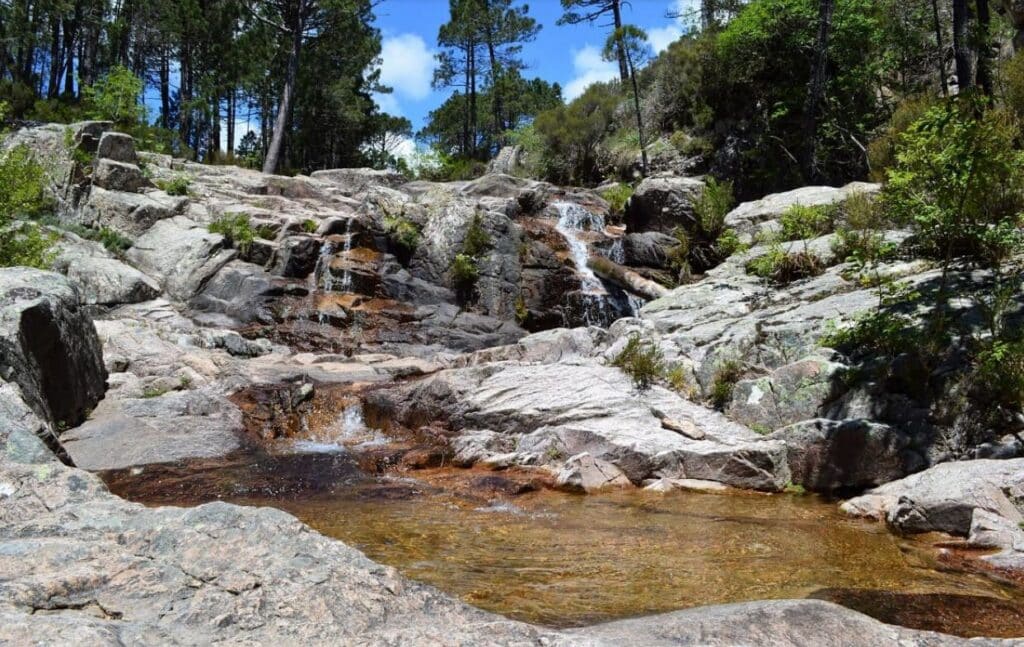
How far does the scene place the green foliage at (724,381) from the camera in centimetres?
902

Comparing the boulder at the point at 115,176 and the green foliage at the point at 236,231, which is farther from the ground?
the boulder at the point at 115,176

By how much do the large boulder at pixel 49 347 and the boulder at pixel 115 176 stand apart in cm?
1139

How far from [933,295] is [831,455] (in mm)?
2736

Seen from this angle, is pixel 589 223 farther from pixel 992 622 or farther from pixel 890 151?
pixel 992 622

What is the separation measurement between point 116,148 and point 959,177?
21484 millimetres

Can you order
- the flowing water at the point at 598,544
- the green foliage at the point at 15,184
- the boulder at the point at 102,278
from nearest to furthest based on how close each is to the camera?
the flowing water at the point at 598,544 → the green foliage at the point at 15,184 → the boulder at the point at 102,278

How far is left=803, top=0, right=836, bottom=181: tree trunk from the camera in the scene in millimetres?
19188

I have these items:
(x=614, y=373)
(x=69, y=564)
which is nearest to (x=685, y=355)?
(x=614, y=373)

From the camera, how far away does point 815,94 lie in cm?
1969

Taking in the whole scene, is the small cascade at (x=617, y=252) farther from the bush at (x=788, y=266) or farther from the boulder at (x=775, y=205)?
the bush at (x=788, y=266)

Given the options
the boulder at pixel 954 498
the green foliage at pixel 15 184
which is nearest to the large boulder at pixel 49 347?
Answer: the green foliage at pixel 15 184

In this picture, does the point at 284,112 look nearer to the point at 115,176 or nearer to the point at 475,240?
the point at 115,176

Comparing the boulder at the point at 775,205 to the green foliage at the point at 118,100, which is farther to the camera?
the green foliage at the point at 118,100

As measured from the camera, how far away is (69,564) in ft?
7.76
